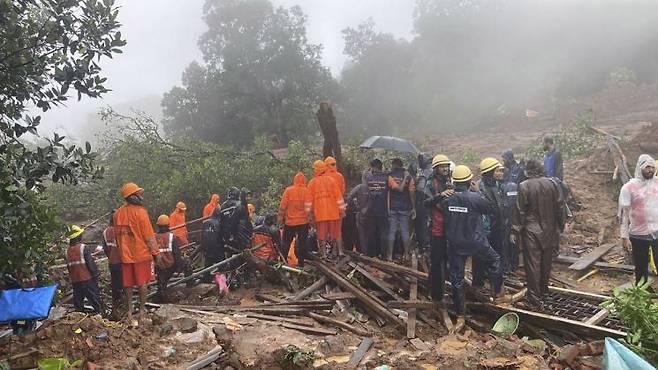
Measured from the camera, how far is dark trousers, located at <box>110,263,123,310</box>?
7281mm

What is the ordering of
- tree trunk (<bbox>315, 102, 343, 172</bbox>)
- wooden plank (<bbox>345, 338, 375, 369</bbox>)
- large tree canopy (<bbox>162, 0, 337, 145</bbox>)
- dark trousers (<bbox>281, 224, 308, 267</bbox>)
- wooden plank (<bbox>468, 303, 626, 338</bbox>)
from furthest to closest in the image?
large tree canopy (<bbox>162, 0, 337, 145</bbox>), tree trunk (<bbox>315, 102, 343, 172</bbox>), dark trousers (<bbox>281, 224, 308, 267</bbox>), wooden plank (<bbox>468, 303, 626, 338</bbox>), wooden plank (<bbox>345, 338, 375, 369</bbox>)

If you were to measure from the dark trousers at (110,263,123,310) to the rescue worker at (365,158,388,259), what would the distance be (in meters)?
3.95

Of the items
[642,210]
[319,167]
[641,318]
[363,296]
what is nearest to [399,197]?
[319,167]

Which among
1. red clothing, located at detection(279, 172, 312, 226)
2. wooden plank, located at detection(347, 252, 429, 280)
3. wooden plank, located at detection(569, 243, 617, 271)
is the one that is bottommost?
wooden plank, located at detection(569, 243, 617, 271)

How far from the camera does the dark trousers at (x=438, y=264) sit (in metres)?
6.31

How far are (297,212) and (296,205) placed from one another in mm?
117

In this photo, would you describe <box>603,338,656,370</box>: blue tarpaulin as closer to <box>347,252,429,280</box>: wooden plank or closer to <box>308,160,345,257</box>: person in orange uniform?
<box>347,252,429,280</box>: wooden plank

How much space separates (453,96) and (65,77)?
2827 centimetres

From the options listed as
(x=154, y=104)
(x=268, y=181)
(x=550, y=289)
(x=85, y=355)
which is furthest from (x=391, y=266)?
(x=154, y=104)

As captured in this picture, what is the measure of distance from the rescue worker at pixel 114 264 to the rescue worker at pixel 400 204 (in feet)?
13.5

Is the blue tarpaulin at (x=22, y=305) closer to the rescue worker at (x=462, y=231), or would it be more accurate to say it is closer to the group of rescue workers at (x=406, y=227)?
the group of rescue workers at (x=406, y=227)

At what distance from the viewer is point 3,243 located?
4.53m

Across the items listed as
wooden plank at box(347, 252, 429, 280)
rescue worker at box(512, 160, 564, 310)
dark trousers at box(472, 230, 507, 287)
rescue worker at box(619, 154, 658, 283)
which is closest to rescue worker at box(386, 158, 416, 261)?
wooden plank at box(347, 252, 429, 280)

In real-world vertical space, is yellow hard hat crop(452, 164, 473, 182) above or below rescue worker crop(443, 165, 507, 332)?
above
